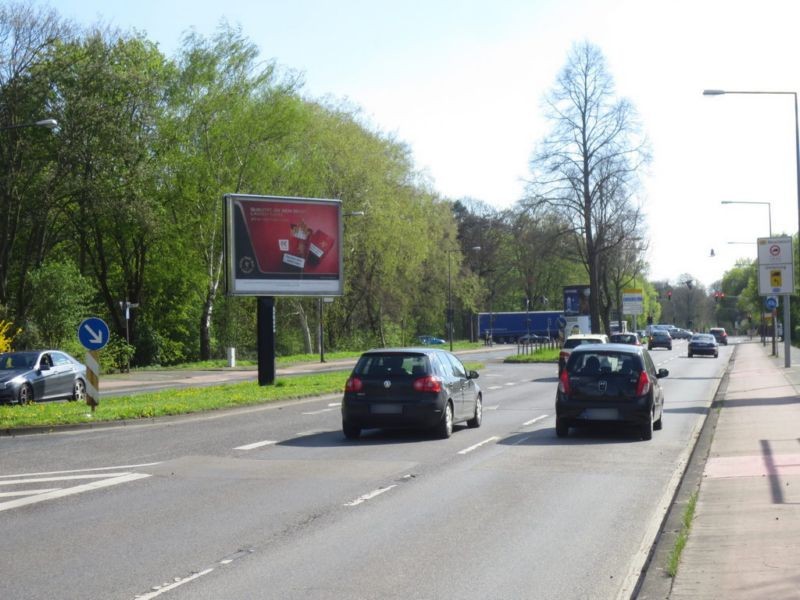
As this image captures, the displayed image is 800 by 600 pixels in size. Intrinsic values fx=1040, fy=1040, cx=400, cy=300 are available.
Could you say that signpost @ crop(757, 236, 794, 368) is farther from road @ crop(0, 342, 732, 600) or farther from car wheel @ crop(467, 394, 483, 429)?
car wheel @ crop(467, 394, 483, 429)

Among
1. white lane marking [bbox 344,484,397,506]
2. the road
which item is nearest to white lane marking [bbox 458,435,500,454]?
the road

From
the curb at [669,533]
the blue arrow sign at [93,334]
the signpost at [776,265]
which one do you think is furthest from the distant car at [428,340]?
the curb at [669,533]

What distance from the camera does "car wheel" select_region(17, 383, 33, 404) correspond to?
2381cm

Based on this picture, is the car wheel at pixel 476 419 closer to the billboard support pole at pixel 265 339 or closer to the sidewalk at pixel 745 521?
the sidewalk at pixel 745 521

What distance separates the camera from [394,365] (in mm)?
16688

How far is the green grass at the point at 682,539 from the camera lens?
7.07 metres

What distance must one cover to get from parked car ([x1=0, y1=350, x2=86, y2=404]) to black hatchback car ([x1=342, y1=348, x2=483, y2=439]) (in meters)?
10.5

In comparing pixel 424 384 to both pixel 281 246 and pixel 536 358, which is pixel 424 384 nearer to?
pixel 281 246

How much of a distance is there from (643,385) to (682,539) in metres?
8.82

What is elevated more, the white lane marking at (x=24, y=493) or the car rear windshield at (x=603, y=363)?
the car rear windshield at (x=603, y=363)

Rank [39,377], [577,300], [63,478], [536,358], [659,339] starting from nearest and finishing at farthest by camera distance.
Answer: [63,478], [39,377], [536,358], [577,300], [659,339]

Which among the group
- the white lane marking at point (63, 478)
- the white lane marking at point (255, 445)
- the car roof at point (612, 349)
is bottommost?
the white lane marking at point (255, 445)

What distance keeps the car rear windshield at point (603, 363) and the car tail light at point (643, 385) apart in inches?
4.1

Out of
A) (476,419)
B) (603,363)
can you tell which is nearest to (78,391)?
(476,419)
